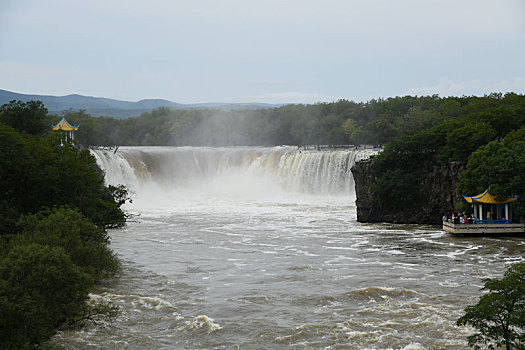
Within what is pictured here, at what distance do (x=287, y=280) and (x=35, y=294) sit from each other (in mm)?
10899

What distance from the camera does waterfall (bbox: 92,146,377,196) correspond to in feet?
190

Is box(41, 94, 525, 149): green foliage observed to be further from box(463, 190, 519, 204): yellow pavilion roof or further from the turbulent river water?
box(463, 190, 519, 204): yellow pavilion roof

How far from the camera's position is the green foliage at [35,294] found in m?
13.3

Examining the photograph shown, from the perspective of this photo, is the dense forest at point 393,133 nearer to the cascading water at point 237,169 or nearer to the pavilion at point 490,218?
the pavilion at point 490,218

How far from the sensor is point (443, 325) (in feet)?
56.2

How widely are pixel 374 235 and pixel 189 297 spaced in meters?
16.7

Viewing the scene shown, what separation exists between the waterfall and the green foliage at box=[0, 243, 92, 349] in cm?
4041

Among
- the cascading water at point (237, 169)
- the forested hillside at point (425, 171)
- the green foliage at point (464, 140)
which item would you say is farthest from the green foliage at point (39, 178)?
the cascading water at point (237, 169)

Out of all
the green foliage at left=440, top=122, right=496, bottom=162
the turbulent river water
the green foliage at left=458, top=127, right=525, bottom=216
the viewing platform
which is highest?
the green foliage at left=440, top=122, right=496, bottom=162

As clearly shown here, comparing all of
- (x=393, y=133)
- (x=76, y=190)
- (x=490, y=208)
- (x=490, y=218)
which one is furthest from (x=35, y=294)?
(x=393, y=133)

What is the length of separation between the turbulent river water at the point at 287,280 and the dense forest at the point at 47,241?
3.90 ft

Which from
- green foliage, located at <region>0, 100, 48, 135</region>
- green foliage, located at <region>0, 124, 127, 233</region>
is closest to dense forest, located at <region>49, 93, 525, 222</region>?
green foliage, located at <region>0, 124, 127, 233</region>

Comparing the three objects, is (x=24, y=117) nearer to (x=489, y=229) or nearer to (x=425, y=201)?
(x=425, y=201)

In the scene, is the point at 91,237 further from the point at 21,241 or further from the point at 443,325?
the point at 443,325
